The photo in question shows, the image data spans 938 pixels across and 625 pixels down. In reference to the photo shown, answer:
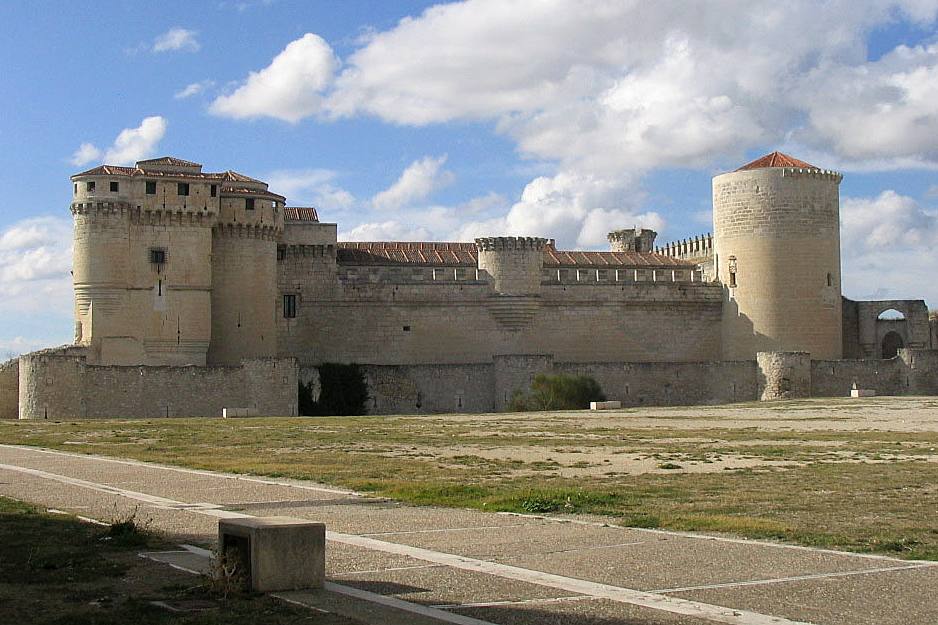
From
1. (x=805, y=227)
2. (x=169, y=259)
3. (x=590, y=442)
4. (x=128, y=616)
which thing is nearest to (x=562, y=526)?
(x=128, y=616)

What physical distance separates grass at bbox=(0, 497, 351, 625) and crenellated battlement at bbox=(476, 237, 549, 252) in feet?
121

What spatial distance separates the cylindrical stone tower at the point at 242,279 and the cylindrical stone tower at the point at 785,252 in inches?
696

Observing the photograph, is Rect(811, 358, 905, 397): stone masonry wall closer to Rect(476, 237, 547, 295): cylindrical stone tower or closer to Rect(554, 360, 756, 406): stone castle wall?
Rect(554, 360, 756, 406): stone castle wall

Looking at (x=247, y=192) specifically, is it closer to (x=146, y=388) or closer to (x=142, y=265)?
(x=142, y=265)

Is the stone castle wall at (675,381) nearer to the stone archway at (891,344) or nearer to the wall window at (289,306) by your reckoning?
the stone archway at (891,344)

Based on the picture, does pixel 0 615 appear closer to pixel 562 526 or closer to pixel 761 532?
pixel 562 526

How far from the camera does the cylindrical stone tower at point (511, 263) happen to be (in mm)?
47219

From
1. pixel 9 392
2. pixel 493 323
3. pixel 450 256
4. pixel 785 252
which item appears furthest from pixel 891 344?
pixel 9 392

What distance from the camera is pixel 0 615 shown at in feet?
23.7

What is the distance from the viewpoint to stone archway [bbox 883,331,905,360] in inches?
2014

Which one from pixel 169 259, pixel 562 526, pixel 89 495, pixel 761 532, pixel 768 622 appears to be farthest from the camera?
pixel 169 259

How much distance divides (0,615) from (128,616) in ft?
2.52

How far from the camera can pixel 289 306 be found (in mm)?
45656

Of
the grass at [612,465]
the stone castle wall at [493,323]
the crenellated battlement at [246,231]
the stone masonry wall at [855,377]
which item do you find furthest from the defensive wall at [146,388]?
the stone masonry wall at [855,377]
